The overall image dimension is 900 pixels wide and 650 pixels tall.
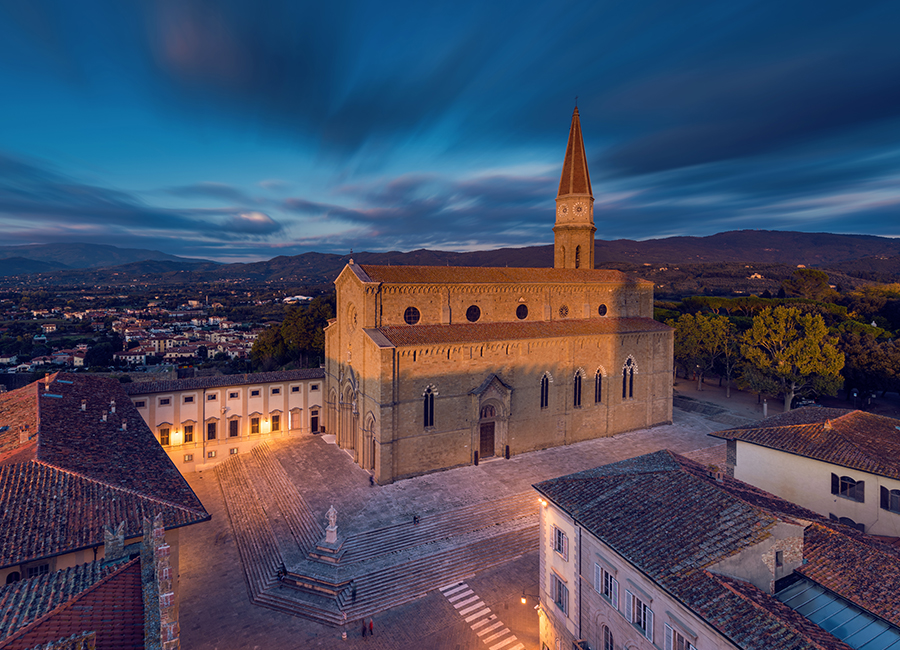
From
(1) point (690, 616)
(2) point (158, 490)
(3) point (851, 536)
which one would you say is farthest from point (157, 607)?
(3) point (851, 536)

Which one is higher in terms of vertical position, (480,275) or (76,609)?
(480,275)

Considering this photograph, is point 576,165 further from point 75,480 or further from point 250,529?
point 75,480

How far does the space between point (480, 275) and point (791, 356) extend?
2753 cm

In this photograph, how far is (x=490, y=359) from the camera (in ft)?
90.2

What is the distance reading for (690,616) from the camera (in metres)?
9.66

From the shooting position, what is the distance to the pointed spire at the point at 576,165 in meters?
36.0

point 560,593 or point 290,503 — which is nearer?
point 560,593

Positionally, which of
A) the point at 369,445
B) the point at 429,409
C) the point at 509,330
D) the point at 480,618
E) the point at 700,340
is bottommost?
the point at 480,618

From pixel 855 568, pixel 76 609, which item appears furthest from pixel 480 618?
pixel 76 609

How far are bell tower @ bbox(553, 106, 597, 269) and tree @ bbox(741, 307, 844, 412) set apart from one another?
16.4 m

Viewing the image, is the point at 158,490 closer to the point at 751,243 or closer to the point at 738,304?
the point at 738,304

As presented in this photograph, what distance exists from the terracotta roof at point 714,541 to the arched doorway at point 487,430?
497 inches

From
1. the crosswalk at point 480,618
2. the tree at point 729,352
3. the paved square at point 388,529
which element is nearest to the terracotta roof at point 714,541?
the crosswalk at point 480,618

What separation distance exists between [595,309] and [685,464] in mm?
19771
